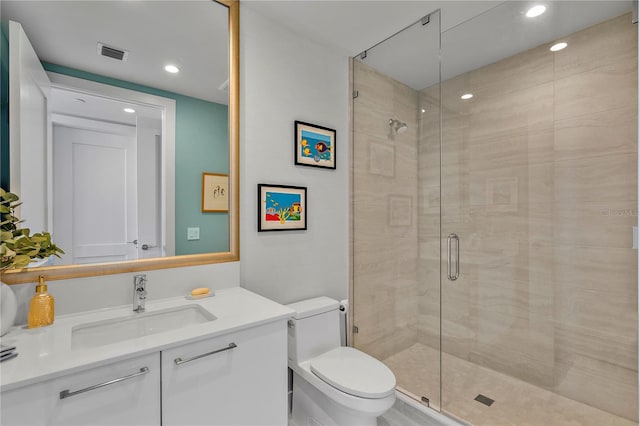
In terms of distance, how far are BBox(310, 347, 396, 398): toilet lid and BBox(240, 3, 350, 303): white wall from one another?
426mm

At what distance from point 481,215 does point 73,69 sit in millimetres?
2546

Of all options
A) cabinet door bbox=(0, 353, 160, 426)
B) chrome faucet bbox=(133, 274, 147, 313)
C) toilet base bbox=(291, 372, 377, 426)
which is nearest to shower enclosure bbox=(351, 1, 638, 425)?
toilet base bbox=(291, 372, 377, 426)

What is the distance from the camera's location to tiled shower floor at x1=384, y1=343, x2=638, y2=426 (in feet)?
5.99

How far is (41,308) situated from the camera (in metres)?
1.15

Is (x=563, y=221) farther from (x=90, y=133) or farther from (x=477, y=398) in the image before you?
(x=90, y=133)

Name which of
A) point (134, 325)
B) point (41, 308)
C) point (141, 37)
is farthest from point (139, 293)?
point (141, 37)

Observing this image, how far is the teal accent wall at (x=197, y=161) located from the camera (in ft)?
5.20

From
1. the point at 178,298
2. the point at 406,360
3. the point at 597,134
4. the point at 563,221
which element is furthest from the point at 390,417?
the point at 597,134

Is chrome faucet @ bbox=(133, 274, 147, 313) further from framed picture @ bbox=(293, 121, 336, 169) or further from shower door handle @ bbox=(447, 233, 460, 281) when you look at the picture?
shower door handle @ bbox=(447, 233, 460, 281)

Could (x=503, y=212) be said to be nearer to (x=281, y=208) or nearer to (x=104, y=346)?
(x=281, y=208)

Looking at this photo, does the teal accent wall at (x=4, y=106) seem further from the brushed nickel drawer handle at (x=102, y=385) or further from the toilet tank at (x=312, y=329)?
the toilet tank at (x=312, y=329)

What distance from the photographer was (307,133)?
2.04 meters

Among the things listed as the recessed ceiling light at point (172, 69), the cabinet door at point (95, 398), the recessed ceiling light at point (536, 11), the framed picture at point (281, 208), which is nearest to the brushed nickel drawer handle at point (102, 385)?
the cabinet door at point (95, 398)

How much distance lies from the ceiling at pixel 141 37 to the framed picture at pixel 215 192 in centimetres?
42
